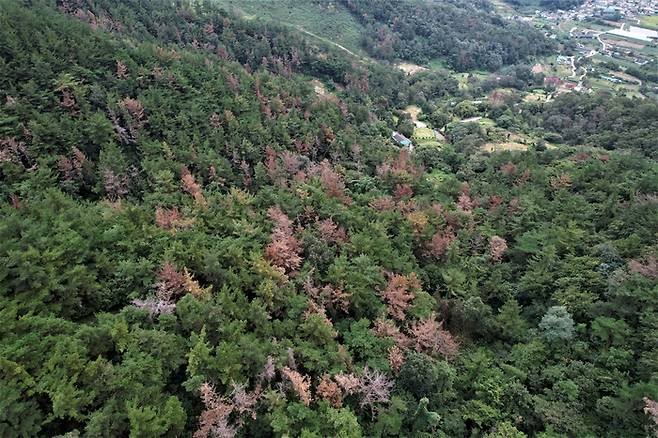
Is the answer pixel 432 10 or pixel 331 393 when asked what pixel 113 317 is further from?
pixel 432 10

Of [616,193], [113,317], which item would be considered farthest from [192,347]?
[616,193]

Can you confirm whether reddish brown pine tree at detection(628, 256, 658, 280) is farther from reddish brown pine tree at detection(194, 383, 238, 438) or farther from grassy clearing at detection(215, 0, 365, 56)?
grassy clearing at detection(215, 0, 365, 56)

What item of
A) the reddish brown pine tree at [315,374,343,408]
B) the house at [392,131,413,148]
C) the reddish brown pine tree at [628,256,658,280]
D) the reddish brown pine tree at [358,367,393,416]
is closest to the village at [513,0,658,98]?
the house at [392,131,413,148]

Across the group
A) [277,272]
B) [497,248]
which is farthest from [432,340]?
[497,248]

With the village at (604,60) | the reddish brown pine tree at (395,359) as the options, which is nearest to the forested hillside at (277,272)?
the reddish brown pine tree at (395,359)

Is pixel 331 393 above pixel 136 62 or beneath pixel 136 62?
beneath

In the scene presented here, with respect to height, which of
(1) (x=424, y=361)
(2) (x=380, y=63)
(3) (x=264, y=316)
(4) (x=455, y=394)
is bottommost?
(2) (x=380, y=63)

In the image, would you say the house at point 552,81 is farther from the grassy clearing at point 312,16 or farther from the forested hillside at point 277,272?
the forested hillside at point 277,272
